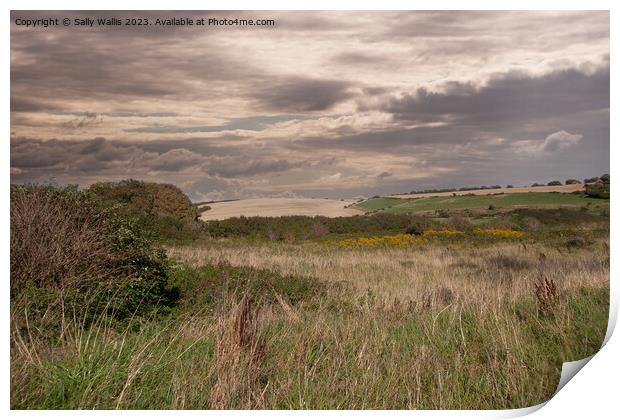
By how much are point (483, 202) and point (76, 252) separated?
834 cm

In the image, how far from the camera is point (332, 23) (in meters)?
5.44

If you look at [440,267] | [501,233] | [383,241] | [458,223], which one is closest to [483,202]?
[440,267]

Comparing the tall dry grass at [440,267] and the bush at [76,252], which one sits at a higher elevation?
the bush at [76,252]

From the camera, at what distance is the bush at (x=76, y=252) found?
5.32m

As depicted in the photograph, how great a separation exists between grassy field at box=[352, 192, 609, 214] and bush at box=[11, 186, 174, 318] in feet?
16.9

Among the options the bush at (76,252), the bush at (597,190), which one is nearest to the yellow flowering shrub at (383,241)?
the bush at (597,190)

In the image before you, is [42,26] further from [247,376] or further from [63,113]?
[247,376]

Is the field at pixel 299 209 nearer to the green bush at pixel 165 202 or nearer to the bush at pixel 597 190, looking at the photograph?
the green bush at pixel 165 202

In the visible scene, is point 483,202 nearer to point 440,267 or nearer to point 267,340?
point 440,267

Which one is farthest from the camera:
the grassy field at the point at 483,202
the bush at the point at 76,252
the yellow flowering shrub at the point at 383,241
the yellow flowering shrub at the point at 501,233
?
the yellow flowering shrub at the point at 383,241

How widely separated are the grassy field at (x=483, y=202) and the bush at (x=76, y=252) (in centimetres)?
514

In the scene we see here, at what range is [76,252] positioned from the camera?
18.4 ft

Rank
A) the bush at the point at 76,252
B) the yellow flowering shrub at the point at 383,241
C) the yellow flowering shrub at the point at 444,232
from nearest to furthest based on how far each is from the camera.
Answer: the bush at the point at 76,252, the yellow flowering shrub at the point at 444,232, the yellow flowering shrub at the point at 383,241
